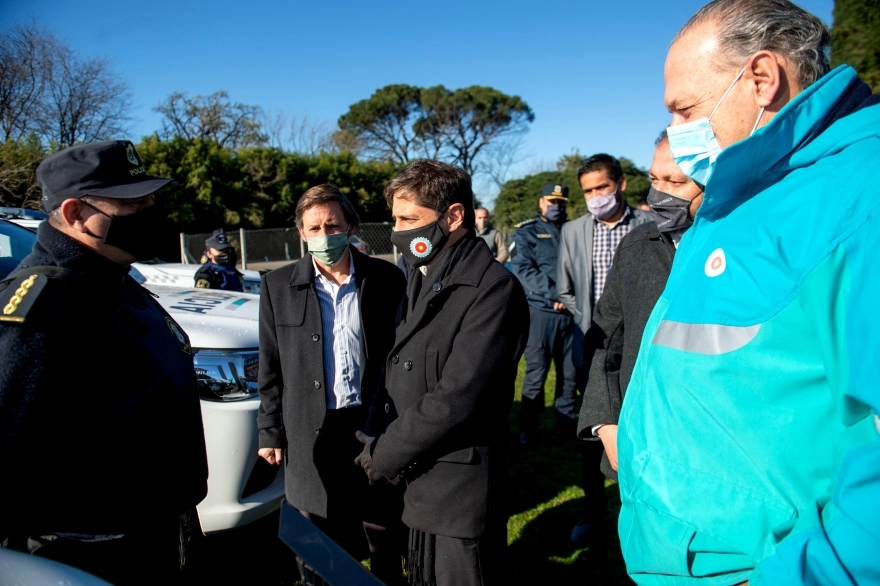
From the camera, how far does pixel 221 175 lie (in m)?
22.6

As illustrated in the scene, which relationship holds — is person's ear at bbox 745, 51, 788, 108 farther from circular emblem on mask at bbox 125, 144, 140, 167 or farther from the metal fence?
the metal fence

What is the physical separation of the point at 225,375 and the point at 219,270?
3.65 m

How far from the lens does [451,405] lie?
6.84 feet

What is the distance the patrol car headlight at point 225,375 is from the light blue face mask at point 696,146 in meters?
2.42

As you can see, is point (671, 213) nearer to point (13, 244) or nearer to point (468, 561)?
point (468, 561)

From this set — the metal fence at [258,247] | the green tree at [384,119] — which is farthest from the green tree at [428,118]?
the metal fence at [258,247]

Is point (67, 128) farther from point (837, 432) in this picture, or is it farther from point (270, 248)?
point (837, 432)

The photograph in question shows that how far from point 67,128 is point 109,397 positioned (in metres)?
26.1

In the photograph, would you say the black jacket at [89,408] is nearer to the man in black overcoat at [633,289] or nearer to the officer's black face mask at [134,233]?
the officer's black face mask at [134,233]

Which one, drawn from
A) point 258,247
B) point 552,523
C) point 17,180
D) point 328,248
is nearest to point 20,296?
point 328,248

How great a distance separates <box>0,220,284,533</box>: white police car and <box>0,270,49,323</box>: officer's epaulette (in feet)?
4.98

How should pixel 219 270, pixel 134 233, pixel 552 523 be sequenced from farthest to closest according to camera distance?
pixel 219 270 → pixel 552 523 → pixel 134 233

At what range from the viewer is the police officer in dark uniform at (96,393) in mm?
1554

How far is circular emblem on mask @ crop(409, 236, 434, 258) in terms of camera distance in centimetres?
239
